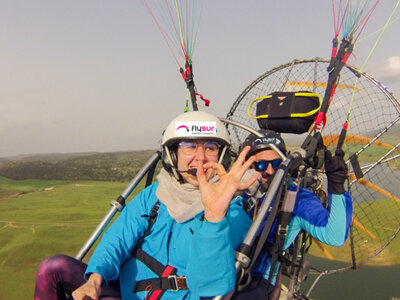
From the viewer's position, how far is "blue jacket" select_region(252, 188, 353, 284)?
202 cm

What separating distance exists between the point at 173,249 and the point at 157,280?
24 centimetres

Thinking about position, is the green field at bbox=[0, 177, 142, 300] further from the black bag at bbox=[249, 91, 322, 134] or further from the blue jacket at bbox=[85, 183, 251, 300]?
the black bag at bbox=[249, 91, 322, 134]

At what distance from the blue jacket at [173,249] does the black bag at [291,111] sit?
1.07m

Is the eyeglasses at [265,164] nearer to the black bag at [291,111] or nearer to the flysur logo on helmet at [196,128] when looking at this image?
the black bag at [291,111]

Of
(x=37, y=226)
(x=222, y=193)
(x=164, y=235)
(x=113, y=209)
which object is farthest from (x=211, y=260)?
(x=37, y=226)

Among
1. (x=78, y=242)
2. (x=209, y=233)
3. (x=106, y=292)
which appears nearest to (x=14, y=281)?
(x=78, y=242)

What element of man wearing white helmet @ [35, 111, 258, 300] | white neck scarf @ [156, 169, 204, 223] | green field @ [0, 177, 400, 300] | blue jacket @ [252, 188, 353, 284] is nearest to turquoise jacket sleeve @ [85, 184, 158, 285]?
man wearing white helmet @ [35, 111, 258, 300]

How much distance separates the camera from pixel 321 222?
2.10 metres

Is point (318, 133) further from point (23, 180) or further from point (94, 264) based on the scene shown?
point (23, 180)

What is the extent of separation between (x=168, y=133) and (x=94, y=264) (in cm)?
118

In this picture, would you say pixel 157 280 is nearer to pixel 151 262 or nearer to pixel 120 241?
pixel 151 262

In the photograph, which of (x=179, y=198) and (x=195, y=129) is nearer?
(x=179, y=198)

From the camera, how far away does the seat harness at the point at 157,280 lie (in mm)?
1828

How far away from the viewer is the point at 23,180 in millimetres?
47531
